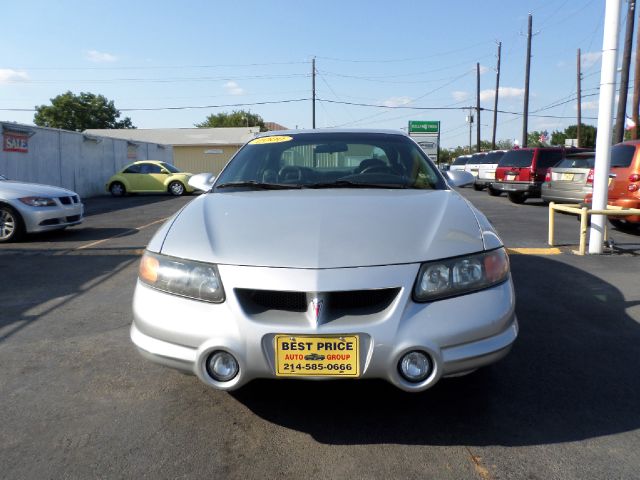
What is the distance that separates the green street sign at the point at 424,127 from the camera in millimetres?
35375

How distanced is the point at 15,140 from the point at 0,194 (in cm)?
936

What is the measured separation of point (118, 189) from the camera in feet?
73.8

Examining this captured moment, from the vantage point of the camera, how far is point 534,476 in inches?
89.3

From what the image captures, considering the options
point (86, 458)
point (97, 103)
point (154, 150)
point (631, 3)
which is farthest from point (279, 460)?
point (97, 103)

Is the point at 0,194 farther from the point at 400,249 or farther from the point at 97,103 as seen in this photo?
the point at 97,103

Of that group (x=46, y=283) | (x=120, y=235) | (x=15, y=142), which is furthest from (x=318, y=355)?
(x=15, y=142)

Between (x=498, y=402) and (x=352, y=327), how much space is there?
1158mm

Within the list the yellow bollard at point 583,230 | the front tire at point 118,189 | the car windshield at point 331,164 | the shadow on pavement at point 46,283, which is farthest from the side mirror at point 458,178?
the front tire at point 118,189

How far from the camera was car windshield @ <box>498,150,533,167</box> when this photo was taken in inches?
645

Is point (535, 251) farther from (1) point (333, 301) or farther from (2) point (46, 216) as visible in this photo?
(2) point (46, 216)

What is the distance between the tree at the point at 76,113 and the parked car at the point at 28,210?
65754 millimetres

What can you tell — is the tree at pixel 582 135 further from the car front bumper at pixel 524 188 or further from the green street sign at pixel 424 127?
the car front bumper at pixel 524 188

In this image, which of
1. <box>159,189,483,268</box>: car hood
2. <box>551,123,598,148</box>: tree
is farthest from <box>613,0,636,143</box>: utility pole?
<box>551,123,598,148</box>: tree

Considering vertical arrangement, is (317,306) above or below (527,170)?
below
